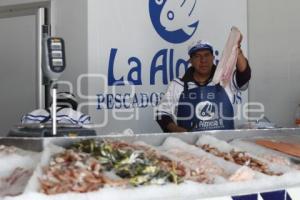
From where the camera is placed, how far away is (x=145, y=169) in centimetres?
160

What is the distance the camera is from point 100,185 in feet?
4.83

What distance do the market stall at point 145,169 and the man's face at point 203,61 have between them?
1.13 m

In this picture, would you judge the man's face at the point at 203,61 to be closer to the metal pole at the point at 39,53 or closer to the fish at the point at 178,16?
the fish at the point at 178,16

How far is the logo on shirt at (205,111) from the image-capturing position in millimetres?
3246

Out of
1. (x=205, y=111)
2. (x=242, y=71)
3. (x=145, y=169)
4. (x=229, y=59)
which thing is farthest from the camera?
(x=205, y=111)

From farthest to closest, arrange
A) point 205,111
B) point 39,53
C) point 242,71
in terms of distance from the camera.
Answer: point 39,53
point 205,111
point 242,71

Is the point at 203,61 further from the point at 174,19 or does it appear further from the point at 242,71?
the point at 174,19

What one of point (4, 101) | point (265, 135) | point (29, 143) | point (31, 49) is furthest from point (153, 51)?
point (29, 143)

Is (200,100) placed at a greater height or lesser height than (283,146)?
greater

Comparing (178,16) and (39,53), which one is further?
(178,16)

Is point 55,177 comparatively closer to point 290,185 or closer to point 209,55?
point 290,185

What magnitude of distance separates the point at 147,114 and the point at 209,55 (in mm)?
1030

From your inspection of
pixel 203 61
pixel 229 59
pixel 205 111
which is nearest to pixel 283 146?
pixel 229 59

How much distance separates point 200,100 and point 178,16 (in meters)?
1.26
